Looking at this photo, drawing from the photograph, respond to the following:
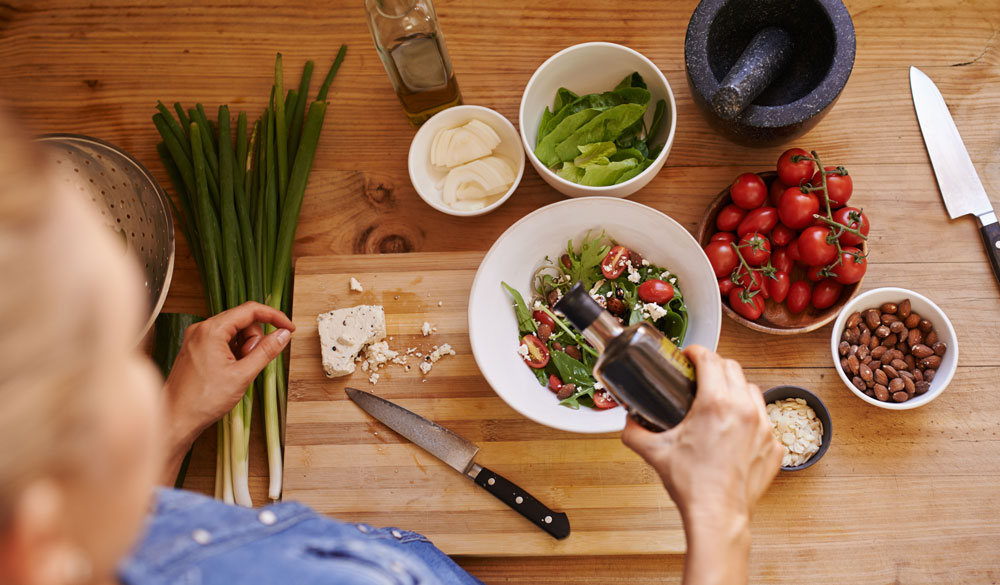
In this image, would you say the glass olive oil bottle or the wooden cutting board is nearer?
the glass olive oil bottle

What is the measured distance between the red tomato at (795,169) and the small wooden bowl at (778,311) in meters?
0.05

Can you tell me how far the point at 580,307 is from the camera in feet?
2.82

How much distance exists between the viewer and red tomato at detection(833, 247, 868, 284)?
115 cm

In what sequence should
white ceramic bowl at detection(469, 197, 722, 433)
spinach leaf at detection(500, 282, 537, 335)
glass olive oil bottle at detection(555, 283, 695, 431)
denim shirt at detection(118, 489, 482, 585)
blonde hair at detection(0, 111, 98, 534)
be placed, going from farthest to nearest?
spinach leaf at detection(500, 282, 537, 335) → white ceramic bowl at detection(469, 197, 722, 433) → glass olive oil bottle at detection(555, 283, 695, 431) → denim shirt at detection(118, 489, 482, 585) → blonde hair at detection(0, 111, 98, 534)

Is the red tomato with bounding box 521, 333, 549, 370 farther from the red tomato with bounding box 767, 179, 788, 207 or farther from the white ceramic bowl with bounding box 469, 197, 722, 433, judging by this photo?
the red tomato with bounding box 767, 179, 788, 207

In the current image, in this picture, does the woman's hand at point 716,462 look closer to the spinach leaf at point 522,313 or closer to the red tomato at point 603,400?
the red tomato at point 603,400

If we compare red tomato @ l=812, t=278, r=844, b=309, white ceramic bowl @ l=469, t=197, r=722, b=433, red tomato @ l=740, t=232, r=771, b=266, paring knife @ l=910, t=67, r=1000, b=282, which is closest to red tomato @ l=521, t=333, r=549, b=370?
white ceramic bowl @ l=469, t=197, r=722, b=433

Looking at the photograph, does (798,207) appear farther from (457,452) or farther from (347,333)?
(347,333)

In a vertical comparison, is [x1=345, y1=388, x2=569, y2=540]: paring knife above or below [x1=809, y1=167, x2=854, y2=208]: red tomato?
below

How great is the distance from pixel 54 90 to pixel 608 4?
1.25 meters

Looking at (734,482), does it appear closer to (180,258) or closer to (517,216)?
(517,216)

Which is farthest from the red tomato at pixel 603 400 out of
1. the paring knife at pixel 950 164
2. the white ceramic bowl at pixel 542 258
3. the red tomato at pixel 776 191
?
the paring knife at pixel 950 164

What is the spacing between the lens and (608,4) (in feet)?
4.62

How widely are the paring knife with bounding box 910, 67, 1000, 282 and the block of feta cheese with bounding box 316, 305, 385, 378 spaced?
111 cm
